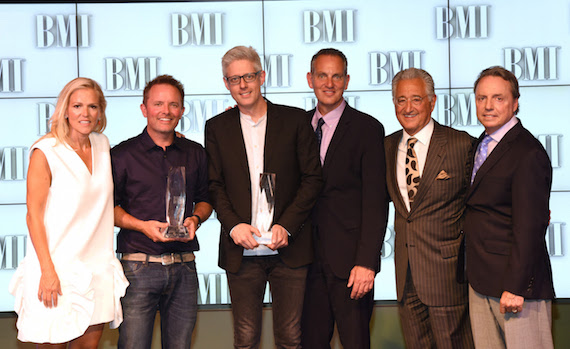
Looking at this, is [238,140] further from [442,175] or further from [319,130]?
[442,175]

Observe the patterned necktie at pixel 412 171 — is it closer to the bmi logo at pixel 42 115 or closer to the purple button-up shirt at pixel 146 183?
the purple button-up shirt at pixel 146 183

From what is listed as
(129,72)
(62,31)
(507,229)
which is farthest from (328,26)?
(507,229)

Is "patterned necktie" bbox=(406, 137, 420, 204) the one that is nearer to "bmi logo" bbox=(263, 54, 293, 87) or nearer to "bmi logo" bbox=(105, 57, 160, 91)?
"bmi logo" bbox=(263, 54, 293, 87)

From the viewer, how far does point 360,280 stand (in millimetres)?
2904

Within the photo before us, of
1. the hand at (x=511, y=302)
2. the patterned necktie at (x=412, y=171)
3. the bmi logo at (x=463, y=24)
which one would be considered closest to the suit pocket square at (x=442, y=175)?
the patterned necktie at (x=412, y=171)

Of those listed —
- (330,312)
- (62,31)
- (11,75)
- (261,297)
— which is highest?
(62,31)

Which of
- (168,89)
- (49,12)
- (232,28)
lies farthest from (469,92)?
(49,12)

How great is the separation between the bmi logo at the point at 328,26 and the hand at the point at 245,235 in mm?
2205

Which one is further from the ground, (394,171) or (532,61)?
(532,61)

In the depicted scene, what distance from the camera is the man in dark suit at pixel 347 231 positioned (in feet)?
9.69

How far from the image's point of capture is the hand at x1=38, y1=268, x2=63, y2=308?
2.60 m

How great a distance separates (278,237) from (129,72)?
2.37 m

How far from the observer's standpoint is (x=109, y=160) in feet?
9.38

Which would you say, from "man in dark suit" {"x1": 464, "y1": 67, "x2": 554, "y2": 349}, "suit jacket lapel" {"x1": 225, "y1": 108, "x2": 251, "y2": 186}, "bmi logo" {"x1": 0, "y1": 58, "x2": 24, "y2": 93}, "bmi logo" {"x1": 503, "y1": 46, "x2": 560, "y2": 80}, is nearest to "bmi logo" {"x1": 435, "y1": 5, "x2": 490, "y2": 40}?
"bmi logo" {"x1": 503, "y1": 46, "x2": 560, "y2": 80}
